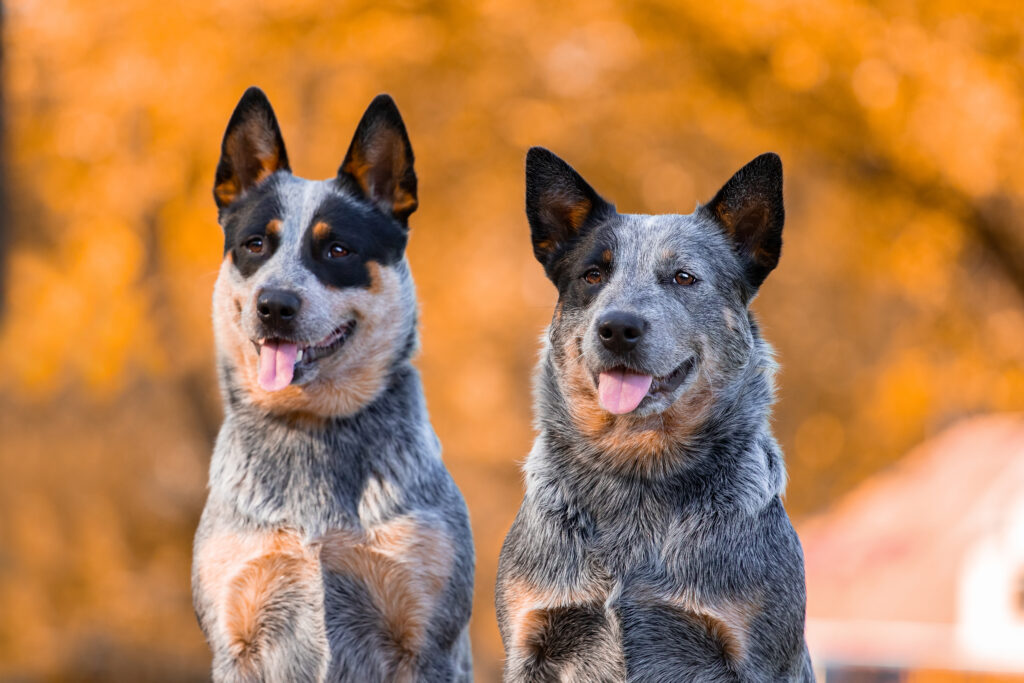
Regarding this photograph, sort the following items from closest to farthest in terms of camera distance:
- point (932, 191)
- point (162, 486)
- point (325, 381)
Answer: point (325, 381)
point (932, 191)
point (162, 486)

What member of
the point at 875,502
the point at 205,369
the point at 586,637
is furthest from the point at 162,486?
the point at 586,637

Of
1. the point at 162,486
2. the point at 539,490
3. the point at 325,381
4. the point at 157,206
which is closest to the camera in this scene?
the point at 539,490

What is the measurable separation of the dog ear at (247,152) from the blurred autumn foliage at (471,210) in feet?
16.8

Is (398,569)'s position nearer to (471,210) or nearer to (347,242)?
(347,242)

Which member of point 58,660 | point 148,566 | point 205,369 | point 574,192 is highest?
point 574,192

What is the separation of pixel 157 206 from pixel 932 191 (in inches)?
293

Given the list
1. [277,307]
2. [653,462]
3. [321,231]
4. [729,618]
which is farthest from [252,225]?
[729,618]

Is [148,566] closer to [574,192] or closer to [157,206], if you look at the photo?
[157,206]

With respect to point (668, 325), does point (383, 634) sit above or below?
below

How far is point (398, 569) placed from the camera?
13.5 feet

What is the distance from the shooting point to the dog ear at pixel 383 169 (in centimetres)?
458

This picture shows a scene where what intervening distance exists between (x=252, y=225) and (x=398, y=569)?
1355 millimetres

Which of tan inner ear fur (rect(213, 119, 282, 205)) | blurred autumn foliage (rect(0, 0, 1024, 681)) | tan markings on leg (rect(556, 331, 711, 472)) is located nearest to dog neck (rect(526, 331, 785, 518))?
tan markings on leg (rect(556, 331, 711, 472))

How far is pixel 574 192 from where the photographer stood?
4012 mm
